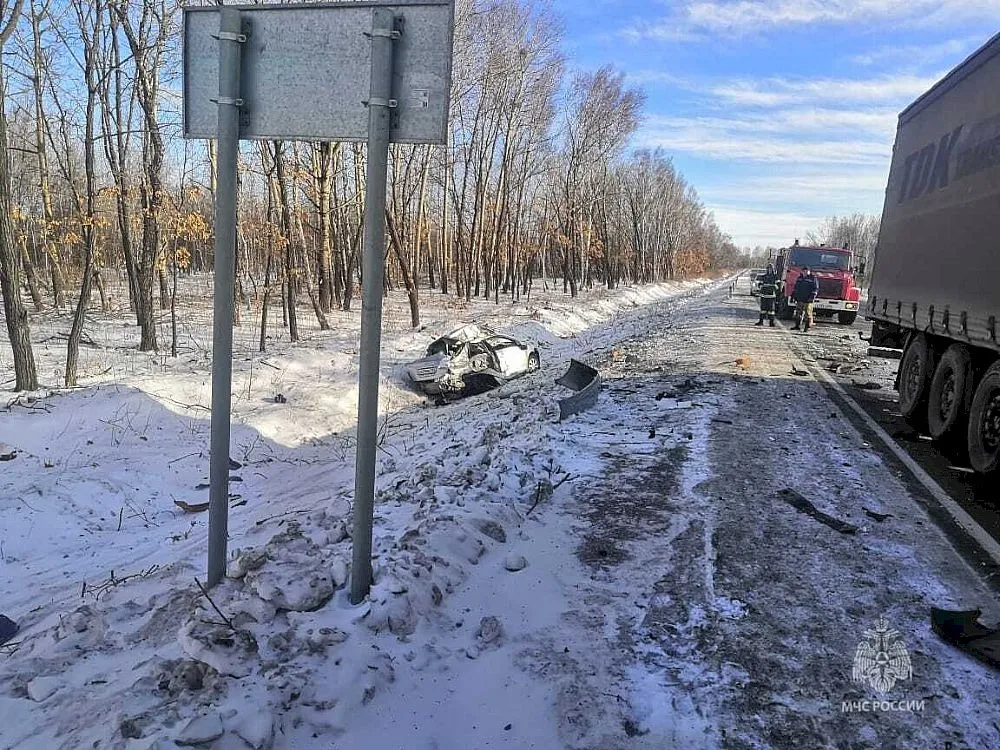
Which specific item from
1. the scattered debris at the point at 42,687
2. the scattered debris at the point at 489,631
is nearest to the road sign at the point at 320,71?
the scattered debris at the point at 489,631

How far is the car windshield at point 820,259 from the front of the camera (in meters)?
22.8

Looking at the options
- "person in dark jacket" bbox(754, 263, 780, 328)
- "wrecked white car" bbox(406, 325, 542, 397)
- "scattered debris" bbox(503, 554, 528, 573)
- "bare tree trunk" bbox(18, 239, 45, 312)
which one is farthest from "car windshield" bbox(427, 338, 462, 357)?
"bare tree trunk" bbox(18, 239, 45, 312)

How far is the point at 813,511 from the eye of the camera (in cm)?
502

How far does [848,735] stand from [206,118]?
12.8 ft

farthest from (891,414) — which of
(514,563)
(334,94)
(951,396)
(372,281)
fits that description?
(334,94)

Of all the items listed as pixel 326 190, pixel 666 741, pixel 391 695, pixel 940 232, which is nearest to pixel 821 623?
pixel 666 741

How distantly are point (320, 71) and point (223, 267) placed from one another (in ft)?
3.37

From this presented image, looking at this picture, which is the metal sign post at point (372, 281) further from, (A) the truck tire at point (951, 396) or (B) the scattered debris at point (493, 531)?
(A) the truck tire at point (951, 396)

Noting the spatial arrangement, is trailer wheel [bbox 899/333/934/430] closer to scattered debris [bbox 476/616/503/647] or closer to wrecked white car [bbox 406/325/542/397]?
wrecked white car [bbox 406/325/542/397]

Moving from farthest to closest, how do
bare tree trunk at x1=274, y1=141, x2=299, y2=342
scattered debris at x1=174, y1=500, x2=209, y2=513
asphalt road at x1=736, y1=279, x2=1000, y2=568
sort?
bare tree trunk at x1=274, y1=141, x2=299, y2=342 → scattered debris at x1=174, y1=500, x2=209, y2=513 → asphalt road at x1=736, y1=279, x2=1000, y2=568

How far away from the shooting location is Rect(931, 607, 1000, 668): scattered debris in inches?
123

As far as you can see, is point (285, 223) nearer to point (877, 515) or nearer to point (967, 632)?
point (877, 515)

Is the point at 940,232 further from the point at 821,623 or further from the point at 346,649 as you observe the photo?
the point at 346,649

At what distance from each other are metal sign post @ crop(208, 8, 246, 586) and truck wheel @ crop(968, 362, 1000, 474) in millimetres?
6427
